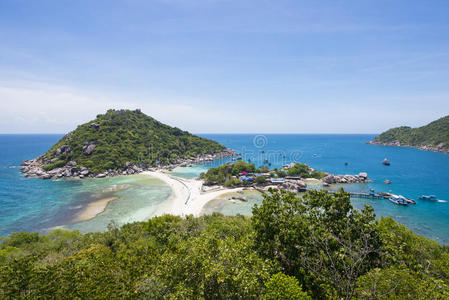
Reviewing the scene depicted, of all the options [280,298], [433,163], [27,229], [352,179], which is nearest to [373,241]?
[280,298]

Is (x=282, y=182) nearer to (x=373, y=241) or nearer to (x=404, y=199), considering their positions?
(x=404, y=199)

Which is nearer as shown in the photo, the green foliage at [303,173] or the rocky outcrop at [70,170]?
the rocky outcrop at [70,170]

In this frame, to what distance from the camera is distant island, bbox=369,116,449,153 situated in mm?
111406

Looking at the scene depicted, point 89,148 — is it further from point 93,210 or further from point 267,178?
point 267,178

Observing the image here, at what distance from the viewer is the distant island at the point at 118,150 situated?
6316 cm

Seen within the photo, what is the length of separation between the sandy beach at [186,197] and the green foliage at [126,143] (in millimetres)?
24011

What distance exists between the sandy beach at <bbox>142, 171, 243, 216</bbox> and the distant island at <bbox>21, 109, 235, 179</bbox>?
875 inches

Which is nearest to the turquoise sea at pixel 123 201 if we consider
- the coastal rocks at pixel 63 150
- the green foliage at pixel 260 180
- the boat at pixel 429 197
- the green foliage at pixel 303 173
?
the boat at pixel 429 197

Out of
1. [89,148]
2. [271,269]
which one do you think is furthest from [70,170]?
[271,269]

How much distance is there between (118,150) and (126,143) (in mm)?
8285

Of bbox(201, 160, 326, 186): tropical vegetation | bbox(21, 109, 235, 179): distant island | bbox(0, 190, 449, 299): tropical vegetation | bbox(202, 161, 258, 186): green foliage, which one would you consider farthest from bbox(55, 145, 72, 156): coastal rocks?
bbox(0, 190, 449, 299): tropical vegetation

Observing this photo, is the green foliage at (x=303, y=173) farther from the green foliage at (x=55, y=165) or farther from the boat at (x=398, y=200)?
the green foliage at (x=55, y=165)

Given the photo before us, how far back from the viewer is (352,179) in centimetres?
5750

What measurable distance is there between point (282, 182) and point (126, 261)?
157ft
